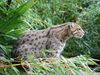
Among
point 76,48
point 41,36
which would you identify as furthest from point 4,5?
point 76,48

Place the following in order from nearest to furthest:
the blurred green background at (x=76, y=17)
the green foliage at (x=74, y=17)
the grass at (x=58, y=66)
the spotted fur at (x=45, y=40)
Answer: the grass at (x=58, y=66) < the spotted fur at (x=45, y=40) < the green foliage at (x=74, y=17) < the blurred green background at (x=76, y=17)

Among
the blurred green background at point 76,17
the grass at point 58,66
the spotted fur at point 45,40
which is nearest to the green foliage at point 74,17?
the blurred green background at point 76,17

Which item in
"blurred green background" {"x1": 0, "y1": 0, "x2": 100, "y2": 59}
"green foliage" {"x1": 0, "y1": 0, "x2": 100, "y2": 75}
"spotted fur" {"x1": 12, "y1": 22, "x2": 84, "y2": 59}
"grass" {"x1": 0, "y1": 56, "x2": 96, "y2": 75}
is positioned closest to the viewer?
"grass" {"x1": 0, "y1": 56, "x2": 96, "y2": 75}

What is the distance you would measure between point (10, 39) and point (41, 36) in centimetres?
38

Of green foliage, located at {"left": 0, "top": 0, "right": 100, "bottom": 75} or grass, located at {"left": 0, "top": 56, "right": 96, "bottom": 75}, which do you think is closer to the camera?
grass, located at {"left": 0, "top": 56, "right": 96, "bottom": 75}

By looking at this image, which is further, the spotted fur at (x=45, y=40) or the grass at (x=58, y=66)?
the spotted fur at (x=45, y=40)

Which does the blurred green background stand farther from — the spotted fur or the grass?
the grass

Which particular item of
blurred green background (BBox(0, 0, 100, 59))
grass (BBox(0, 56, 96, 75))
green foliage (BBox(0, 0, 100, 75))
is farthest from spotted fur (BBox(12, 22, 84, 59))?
grass (BBox(0, 56, 96, 75))

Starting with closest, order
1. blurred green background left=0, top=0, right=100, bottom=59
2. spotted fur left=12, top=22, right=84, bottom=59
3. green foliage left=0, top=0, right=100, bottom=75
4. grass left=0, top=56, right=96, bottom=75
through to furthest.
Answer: grass left=0, top=56, right=96, bottom=75 < spotted fur left=12, top=22, right=84, bottom=59 < green foliage left=0, top=0, right=100, bottom=75 < blurred green background left=0, top=0, right=100, bottom=59

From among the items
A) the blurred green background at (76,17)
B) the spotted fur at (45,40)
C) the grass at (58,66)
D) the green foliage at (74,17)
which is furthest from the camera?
the blurred green background at (76,17)

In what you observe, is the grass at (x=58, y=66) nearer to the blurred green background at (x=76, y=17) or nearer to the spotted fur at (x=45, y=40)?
the spotted fur at (x=45, y=40)

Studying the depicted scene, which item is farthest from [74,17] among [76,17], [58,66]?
[58,66]

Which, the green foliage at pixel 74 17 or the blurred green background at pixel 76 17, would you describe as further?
the blurred green background at pixel 76 17

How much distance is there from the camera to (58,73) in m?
3.25
